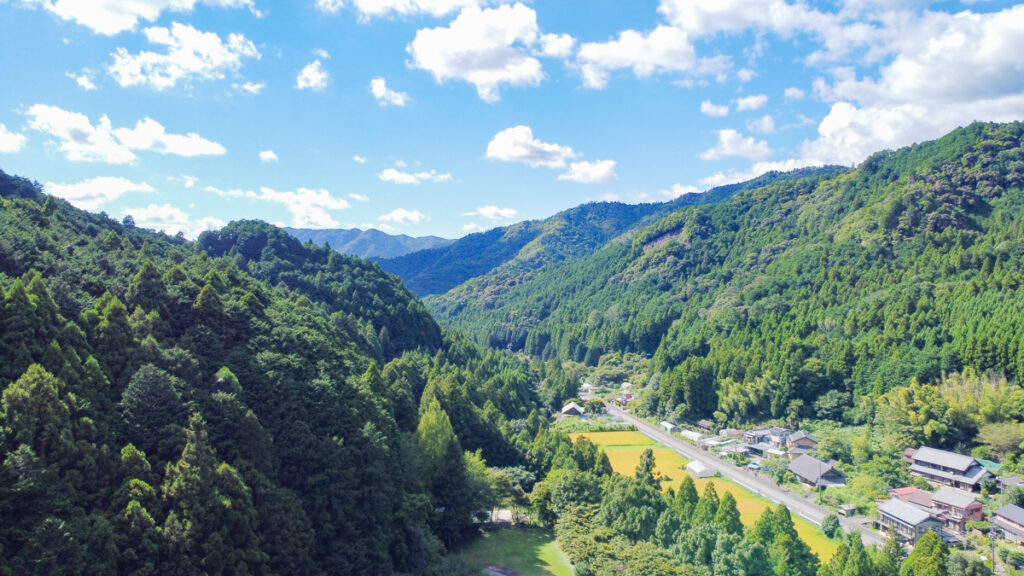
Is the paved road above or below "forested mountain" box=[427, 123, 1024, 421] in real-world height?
below

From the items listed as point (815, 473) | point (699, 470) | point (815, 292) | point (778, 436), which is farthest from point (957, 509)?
point (815, 292)

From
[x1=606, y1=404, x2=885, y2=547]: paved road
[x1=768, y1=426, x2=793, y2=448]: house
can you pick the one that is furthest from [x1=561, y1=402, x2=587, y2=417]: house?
[x1=768, y1=426, x2=793, y2=448]: house

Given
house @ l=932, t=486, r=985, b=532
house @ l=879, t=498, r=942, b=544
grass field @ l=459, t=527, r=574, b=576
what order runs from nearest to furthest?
grass field @ l=459, t=527, r=574, b=576, house @ l=879, t=498, r=942, b=544, house @ l=932, t=486, r=985, b=532

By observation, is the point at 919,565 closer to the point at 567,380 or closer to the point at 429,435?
the point at 429,435

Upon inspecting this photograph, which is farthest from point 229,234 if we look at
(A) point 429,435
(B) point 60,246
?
(A) point 429,435

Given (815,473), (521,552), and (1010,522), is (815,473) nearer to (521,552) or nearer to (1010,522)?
(1010,522)

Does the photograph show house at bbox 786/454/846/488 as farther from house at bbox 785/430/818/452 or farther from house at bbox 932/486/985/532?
house at bbox 932/486/985/532

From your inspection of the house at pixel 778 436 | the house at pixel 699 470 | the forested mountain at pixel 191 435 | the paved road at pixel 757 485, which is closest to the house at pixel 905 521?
the paved road at pixel 757 485
